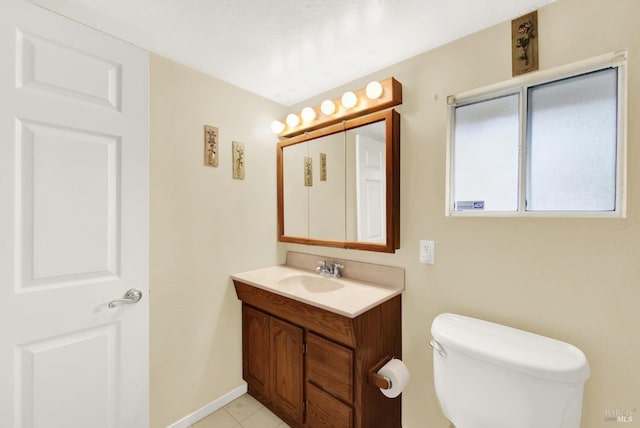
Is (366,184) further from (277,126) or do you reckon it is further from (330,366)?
(330,366)

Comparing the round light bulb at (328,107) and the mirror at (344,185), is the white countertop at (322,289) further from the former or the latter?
the round light bulb at (328,107)

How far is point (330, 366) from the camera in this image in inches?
55.2

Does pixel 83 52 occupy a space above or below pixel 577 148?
above

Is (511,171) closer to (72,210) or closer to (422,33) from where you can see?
(422,33)

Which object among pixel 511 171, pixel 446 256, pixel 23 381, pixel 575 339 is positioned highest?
pixel 511 171

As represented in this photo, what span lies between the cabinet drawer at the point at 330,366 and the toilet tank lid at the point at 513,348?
0.45 m

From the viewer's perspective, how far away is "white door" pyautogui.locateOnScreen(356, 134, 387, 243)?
1.62m

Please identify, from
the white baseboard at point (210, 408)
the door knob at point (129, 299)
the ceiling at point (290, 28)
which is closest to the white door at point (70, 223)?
the door knob at point (129, 299)

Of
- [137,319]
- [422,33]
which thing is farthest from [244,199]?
[422,33]

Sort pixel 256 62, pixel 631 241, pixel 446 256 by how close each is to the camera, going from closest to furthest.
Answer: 1. pixel 631 241
2. pixel 446 256
3. pixel 256 62

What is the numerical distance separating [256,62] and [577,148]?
166 cm

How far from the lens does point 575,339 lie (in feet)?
3.68

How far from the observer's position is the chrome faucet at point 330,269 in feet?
6.15

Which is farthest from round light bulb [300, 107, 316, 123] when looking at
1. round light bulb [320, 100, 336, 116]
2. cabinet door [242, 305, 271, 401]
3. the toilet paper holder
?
the toilet paper holder
